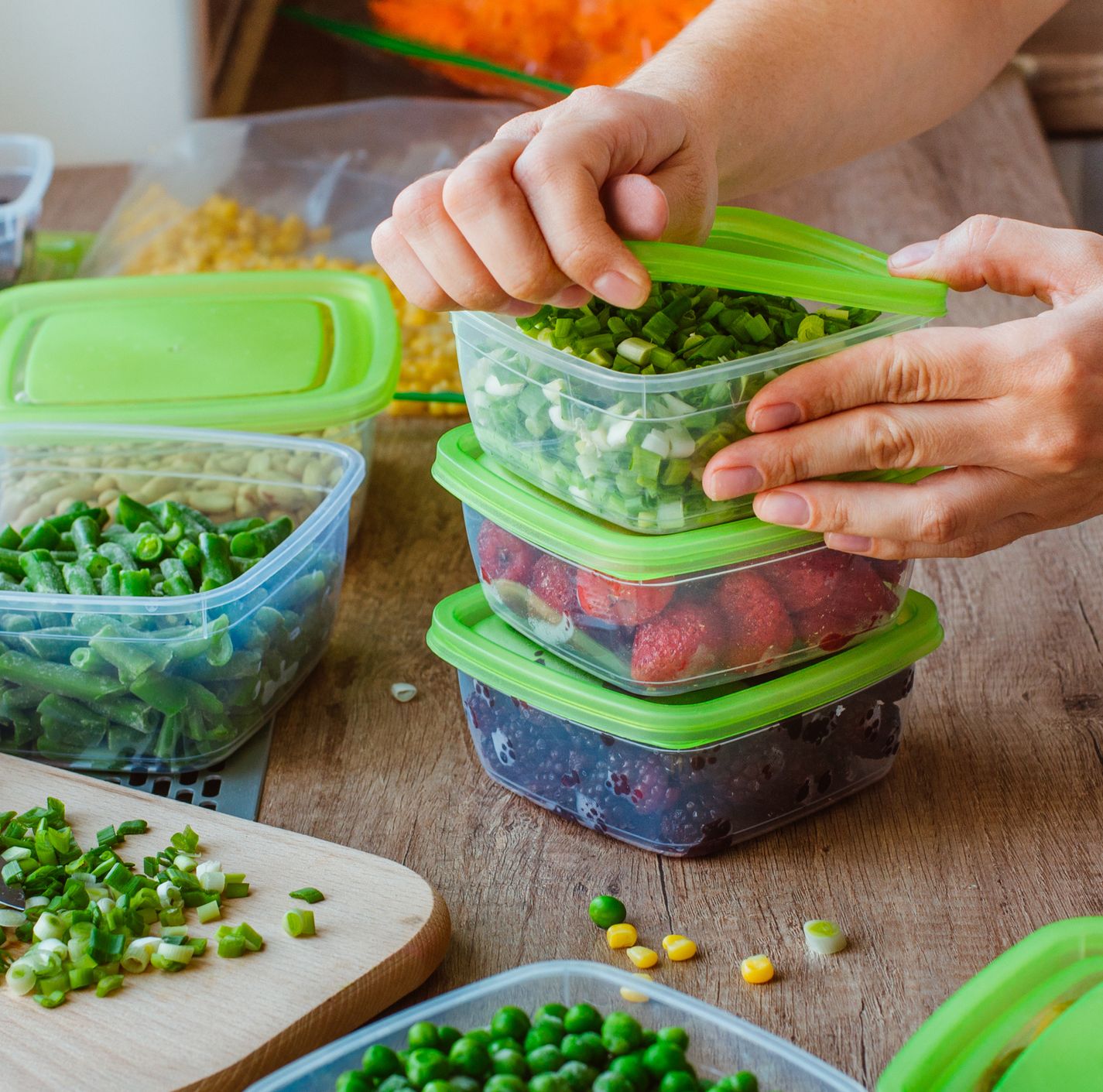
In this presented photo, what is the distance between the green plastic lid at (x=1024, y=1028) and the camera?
76cm

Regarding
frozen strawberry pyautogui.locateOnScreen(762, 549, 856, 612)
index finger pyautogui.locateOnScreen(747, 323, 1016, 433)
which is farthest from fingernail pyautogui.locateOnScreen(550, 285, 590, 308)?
frozen strawberry pyautogui.locateOnScreen(762, 549, 856, 612)

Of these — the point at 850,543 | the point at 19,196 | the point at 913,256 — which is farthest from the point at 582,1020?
the point at 19,196

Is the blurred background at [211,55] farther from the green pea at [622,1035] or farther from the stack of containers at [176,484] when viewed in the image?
the green pea at [622,1035]

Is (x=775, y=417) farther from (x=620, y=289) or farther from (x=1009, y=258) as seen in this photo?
(x=1009, y=258)

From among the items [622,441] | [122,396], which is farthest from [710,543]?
[122,396]

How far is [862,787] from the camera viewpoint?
3.63 feet

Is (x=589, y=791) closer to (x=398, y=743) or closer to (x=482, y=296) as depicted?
(x=398, y=743)

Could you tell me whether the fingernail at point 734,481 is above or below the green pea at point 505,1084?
above

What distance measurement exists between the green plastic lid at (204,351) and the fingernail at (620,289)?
2.14 ft

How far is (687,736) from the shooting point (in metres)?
0.97

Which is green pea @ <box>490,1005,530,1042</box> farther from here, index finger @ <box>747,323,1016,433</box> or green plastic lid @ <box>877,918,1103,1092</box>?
index finger @ <box>747,323,1016,433</box>

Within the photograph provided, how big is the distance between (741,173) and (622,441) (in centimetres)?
44

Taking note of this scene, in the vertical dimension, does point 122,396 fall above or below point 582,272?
below

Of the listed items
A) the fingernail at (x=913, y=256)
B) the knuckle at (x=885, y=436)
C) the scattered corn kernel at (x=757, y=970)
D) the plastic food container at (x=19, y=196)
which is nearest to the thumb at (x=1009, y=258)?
the fingernail at (x=913, y=256)
